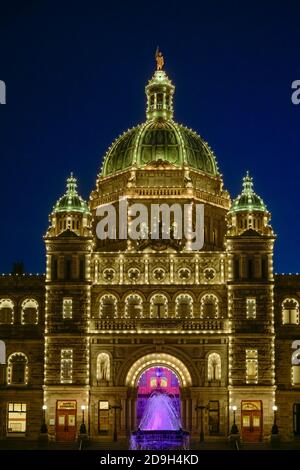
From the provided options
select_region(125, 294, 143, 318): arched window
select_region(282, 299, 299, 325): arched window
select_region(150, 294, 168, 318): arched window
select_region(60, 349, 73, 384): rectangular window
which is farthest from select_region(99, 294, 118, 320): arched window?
select_region(282, 299, 299, 325): arched window

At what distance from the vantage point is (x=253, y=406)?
111 metres

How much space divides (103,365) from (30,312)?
891 centimetres

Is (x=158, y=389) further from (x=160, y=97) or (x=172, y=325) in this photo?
(x=160, y=97)

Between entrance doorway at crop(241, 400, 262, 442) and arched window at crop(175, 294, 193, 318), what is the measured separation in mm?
9508

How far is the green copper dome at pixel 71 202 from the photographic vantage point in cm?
11544

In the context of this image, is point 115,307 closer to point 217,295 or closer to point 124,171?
point 217,295

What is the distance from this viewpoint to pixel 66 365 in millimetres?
112438

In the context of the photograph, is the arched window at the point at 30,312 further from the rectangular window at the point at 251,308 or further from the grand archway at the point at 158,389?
the rectangular window at the point at 251,308

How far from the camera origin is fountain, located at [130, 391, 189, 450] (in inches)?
3816

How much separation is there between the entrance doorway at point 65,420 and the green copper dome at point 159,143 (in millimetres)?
26434

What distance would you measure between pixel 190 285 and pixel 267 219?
9080 mm

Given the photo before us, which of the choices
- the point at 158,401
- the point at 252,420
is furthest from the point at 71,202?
the point at 252,420
